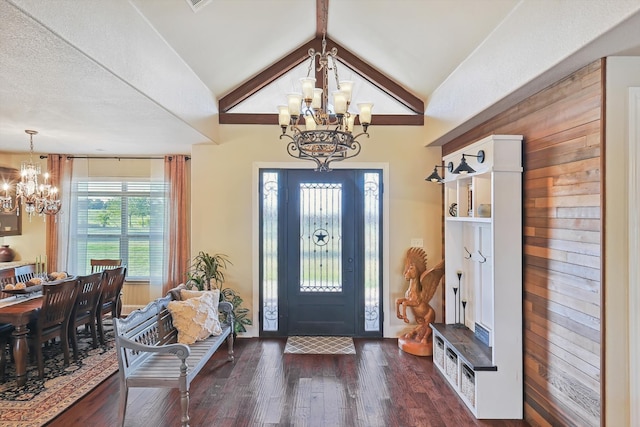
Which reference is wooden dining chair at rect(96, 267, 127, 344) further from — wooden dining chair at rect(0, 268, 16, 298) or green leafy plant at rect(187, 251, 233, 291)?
wooden dining chair at rect(0, 268, 16, 298)

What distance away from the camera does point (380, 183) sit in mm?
4723

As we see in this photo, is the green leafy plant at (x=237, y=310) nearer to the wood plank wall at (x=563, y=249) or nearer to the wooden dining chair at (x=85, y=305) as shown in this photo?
the wooden dining chair at (x=85, y=305)

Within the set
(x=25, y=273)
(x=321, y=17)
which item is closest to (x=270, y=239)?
(x=321, y=17)

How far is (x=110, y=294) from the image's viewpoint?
4363mm

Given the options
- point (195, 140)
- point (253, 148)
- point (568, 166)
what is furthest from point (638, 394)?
point (195, 140)

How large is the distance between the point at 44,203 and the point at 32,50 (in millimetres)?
2946

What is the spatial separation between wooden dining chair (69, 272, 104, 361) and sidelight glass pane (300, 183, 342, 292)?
245cm

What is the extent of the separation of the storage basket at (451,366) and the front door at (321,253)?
1.46 m

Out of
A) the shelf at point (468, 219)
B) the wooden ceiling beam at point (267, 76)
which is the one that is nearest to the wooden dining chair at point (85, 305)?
the wooden ceiling beam at point (267, 76)

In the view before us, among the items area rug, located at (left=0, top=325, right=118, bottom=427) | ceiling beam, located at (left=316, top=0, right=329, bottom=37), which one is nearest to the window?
area rug, located at (left=0, top=325, right=118, bottom=427)

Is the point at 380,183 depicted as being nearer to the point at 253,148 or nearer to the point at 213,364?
the point at 253,148

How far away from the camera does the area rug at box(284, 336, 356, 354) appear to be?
4234mm

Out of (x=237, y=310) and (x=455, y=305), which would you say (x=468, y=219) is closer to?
(x=455, y=305)

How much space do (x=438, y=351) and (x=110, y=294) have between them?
4.00 m
